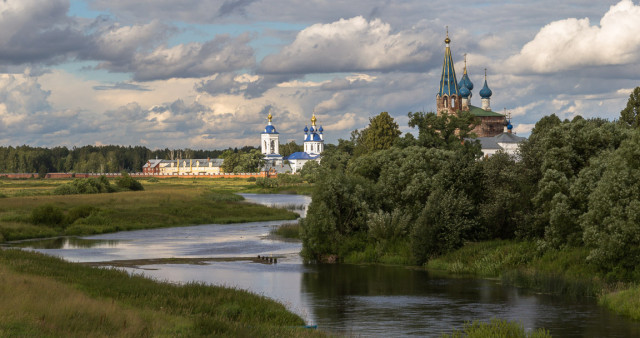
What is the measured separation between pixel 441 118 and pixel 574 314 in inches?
1278

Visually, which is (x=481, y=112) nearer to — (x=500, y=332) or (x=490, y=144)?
(x=490, y=144)

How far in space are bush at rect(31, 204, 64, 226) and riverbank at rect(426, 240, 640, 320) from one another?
38496 mm

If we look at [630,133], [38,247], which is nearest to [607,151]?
[630,133]

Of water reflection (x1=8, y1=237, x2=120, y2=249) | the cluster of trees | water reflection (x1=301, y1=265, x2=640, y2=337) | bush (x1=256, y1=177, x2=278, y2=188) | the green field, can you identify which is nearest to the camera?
the green field

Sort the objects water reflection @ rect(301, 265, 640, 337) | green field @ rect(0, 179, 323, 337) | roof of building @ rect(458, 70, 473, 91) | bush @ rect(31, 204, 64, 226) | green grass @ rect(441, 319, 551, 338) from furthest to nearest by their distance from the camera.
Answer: roof of building @ rect(458, 70, 473, 91), bush @ rect(31, 204, 64, 226), water reflection @ rect(301, 265, 640, 337), green grass @ rect(441, 319, 551, 338), green field @ rect(0, 179, 323, 337)

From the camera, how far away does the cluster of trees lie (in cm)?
3553

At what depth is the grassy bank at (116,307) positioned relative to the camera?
67.5 feet

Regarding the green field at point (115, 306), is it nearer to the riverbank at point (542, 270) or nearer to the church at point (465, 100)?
the riverbank at point (542, 270)

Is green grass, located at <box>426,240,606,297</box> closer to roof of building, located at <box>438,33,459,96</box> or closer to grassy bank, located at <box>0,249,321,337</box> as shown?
grassy bank, located at <box>0,249,321,337</box>

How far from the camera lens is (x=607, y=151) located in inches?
1585

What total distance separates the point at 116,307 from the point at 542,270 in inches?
938

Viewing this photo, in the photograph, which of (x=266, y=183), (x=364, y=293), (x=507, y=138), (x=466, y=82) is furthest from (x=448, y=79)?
(x=364, y=293)

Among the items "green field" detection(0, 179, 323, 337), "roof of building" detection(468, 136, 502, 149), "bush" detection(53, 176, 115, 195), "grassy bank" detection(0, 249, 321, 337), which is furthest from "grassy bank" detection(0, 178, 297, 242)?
"roof of building" detection(468, 136, 502, 149)

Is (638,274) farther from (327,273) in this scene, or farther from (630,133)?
(327,273)
